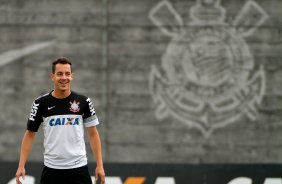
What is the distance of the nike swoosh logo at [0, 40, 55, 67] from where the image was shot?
1006cm

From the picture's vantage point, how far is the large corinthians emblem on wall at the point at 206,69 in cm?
1020

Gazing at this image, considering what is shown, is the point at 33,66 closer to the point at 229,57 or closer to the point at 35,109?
the point at 229,57

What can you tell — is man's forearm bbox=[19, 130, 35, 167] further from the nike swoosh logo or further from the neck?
the nike swoosh logo

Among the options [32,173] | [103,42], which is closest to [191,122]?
[103,42]

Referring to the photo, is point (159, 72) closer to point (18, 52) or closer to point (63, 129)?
point (18, 52)

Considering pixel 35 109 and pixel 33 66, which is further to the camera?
pixel 33 66

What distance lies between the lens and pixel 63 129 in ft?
19.9

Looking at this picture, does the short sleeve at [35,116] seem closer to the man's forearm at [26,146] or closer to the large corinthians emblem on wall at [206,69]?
the man's forearm at [26,146]

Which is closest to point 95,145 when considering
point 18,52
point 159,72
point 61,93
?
point 61,93

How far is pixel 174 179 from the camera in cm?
1002

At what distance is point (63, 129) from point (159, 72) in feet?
14.2

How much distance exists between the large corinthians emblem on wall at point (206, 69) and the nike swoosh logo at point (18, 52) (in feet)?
6.16

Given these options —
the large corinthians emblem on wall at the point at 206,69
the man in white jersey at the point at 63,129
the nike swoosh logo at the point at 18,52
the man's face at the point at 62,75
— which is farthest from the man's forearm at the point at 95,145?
the nike swoosh logo at the point at 18,52

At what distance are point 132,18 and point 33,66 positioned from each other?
5.92 feet
